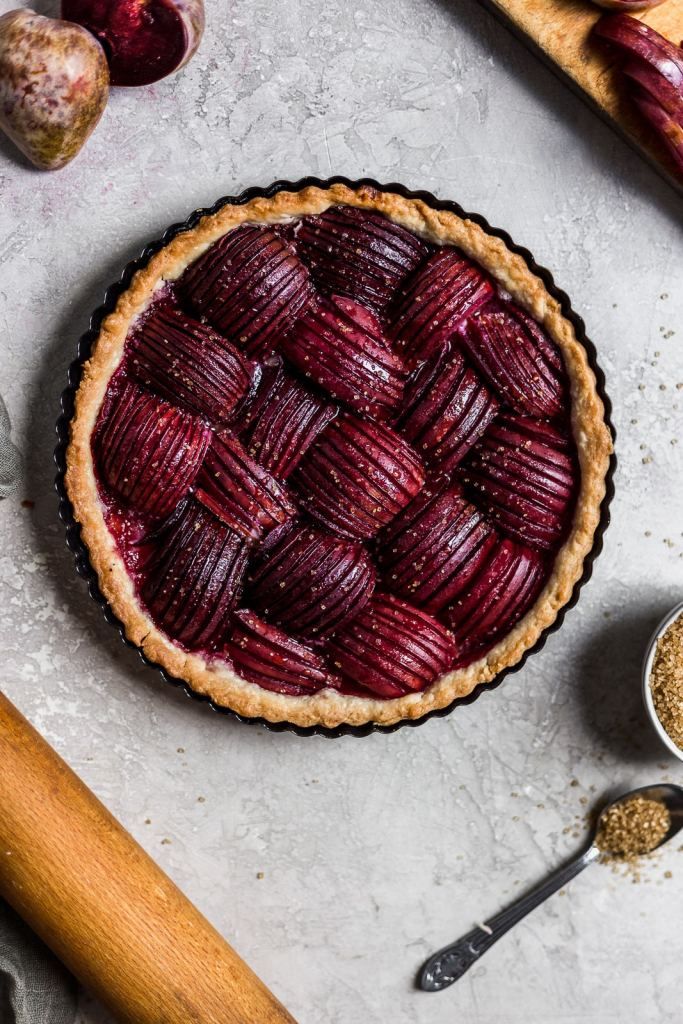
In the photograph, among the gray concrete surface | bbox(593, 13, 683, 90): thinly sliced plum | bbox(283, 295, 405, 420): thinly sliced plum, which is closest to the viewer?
bbox(283, 295, 405, 420): thinly sliced plum

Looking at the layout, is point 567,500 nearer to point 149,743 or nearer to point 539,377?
point 539,377

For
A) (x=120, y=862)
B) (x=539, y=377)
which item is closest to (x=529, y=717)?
(x=539, y=377)

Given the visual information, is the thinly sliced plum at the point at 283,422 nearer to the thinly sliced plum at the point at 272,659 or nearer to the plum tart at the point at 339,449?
the plum tart at the point at 339,449

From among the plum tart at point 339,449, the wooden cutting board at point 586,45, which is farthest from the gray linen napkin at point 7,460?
the wooden cutting board at point 586,45

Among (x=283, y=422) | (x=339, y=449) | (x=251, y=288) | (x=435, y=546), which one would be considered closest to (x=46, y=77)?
(x=251, y=288)

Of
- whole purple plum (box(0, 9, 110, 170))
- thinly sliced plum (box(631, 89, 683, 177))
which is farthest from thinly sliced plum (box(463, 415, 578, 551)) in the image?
whole purple plum (box(0, 9, 110, 170))

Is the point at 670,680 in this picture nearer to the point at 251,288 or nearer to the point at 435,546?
the point at 435,546

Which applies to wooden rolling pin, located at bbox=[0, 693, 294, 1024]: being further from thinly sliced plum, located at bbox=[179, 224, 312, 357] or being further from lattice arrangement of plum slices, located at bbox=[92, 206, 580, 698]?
thinly sliced plum, located at bbox=[179, 224, 312, 357]
